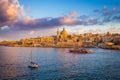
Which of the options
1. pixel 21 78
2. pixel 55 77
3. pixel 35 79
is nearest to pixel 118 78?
pixel 55 77

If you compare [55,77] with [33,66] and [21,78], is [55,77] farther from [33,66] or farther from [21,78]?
[33,66]

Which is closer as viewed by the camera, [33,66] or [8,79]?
[8,79]

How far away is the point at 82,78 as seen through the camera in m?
62.4

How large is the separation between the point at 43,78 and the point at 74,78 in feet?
30.1

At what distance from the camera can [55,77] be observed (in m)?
63.5

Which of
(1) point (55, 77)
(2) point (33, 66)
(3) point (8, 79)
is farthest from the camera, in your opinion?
(2) point (33, 66)

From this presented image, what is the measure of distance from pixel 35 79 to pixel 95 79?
57.3 feet

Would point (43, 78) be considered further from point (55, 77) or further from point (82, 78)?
point (82, 78)

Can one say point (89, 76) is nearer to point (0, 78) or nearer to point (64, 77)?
point (64, 77)

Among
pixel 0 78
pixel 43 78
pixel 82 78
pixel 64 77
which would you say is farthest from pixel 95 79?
pixel 0 78

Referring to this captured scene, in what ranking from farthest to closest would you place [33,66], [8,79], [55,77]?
[33,66] → [55,77] → [8,79]

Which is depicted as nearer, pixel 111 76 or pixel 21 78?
pixel 21 78

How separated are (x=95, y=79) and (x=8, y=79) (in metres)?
25.1

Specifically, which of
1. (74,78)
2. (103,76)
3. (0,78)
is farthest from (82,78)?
(0,78)
